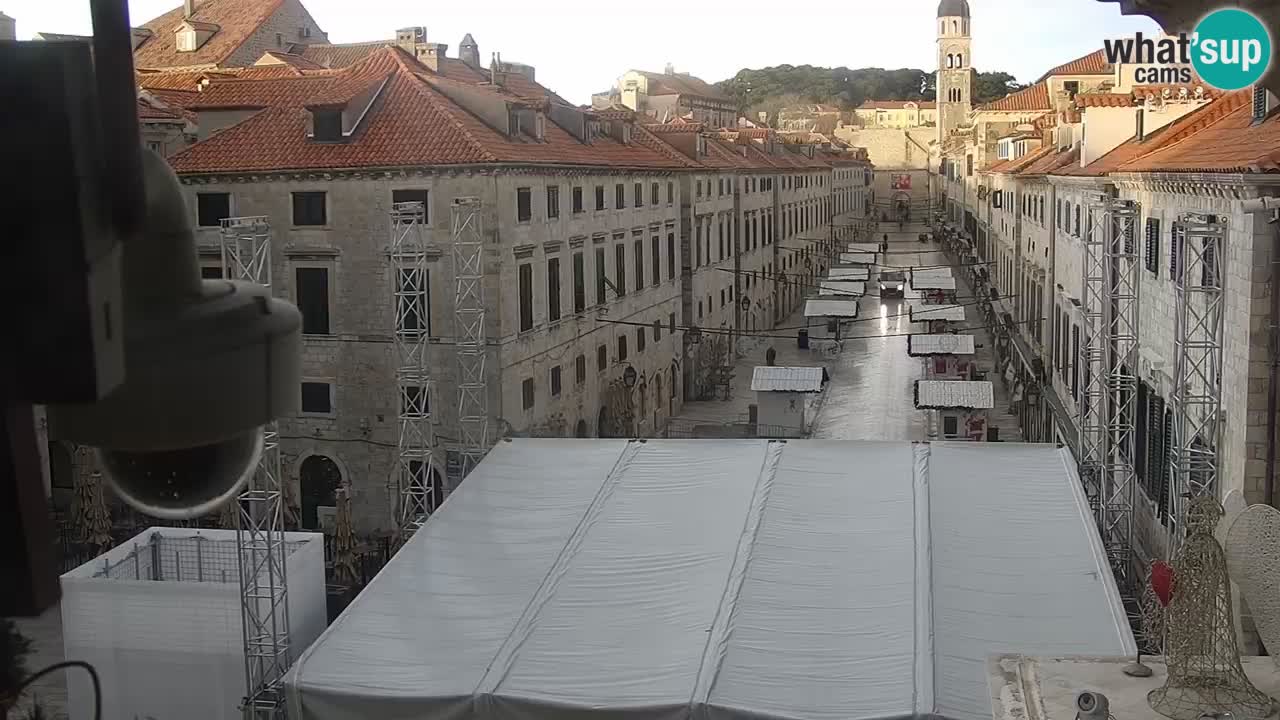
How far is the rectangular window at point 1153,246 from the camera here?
17609 millimetres

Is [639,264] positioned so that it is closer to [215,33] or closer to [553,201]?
[553,201]

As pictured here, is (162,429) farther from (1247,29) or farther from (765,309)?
(765,309)

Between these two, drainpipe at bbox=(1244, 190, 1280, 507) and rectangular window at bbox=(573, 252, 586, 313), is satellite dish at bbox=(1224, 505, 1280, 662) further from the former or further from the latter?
rectangular window at bbox=(573, 252, 586, 313)

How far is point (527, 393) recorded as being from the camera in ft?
86.9

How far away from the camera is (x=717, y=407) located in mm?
41219

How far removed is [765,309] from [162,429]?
55.9 metres

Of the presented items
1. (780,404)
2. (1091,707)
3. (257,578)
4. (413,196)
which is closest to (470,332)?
(413,196)

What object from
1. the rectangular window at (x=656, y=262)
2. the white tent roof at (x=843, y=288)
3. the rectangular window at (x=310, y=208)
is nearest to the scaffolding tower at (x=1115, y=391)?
the rectangular window at (x=310, y=208)

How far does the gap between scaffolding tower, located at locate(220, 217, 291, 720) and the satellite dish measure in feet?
34.9

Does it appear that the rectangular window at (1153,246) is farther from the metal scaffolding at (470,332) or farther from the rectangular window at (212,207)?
the rectangular window at (212,207)

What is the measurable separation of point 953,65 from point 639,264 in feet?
308

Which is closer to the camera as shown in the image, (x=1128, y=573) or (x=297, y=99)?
(x=1128, y=573)

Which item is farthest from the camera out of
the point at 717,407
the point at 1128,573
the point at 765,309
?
the point at 765,309

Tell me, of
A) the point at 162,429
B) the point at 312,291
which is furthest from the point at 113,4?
the point at 312,291
